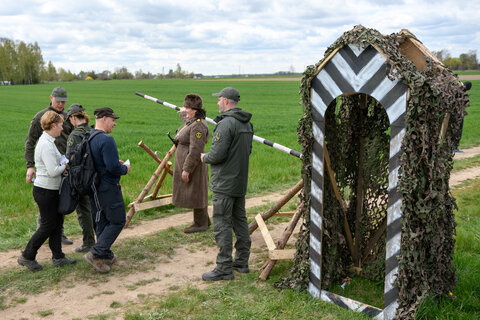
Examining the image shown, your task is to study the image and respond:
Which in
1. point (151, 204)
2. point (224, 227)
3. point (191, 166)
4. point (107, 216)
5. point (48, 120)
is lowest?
point (151, 204)

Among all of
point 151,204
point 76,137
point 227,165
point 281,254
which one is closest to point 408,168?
point 281,254

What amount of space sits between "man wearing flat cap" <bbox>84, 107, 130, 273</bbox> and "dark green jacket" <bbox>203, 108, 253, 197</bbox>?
1227 millimetres

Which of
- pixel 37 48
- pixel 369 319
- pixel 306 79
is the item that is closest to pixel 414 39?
pixel 306 79

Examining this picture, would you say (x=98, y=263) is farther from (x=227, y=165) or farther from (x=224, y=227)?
(x=227, y=165)

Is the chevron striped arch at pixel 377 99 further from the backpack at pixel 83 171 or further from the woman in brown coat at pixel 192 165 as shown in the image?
the backpack at pixel 83 171

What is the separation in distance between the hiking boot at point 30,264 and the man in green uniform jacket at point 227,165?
2276mm

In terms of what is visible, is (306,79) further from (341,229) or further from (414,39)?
(341,229)

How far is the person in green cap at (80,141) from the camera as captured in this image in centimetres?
641

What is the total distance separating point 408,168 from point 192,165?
3.96 meters

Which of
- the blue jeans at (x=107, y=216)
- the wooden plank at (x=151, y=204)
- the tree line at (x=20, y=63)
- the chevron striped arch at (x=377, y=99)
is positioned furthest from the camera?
the tree line at (x=20, y=63)

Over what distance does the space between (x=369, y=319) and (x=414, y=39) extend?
3.04 m

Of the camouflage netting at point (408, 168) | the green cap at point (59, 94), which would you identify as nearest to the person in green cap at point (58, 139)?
the green cap at point (59, 94)

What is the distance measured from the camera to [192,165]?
734 cm

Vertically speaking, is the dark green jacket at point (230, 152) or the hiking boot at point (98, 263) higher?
the dark green jacket at point (230, 152)
